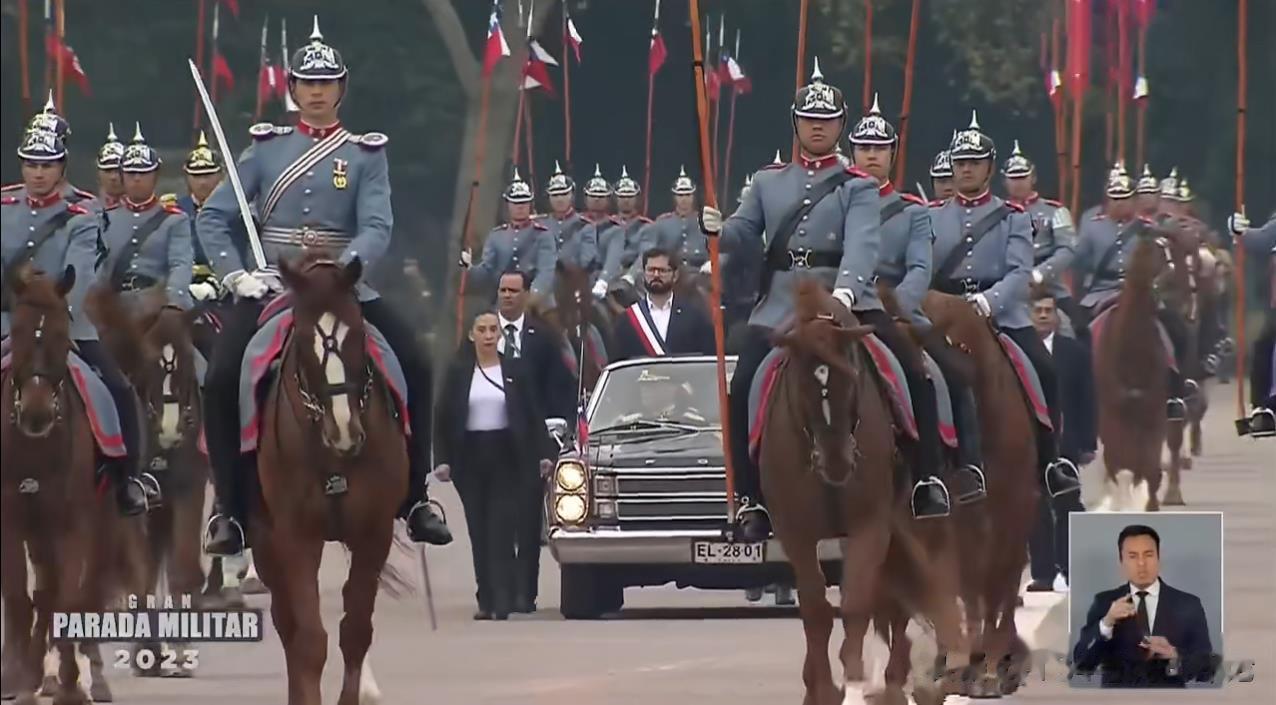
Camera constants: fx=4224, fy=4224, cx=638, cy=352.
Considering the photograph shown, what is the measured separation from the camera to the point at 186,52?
131ft

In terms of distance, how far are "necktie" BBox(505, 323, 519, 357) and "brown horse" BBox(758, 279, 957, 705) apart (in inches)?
260

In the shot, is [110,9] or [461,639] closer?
[461,639]

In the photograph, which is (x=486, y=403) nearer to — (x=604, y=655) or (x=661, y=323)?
(x=661, y=323)

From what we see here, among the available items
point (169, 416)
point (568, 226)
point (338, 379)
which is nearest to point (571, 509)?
point (169, 416)

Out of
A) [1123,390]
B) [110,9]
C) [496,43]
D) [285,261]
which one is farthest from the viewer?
[110,9]

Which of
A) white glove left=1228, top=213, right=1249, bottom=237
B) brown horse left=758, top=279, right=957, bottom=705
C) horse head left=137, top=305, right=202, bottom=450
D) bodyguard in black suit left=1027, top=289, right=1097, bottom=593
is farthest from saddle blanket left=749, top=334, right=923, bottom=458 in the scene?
bodyguard in black suit left=1027, top=289, right=1097, bottom=593

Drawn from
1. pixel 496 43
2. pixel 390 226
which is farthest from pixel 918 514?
pixel 496 43

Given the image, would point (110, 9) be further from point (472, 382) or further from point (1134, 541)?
point (1134, 541)

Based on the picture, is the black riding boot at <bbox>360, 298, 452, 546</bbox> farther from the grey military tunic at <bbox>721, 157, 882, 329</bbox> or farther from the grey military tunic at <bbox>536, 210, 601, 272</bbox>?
the grey military tunic at <bbox>536, 210, 601, 272</bbox>

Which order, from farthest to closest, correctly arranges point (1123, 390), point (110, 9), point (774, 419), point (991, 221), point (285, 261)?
1. point (110, 9)
2. point (1123, 390)
3. point (991, 221)
4. point (774, 419)
5. point (285, 261)

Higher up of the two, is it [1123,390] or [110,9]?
[110,9]

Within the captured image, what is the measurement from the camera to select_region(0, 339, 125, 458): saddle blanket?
15.9 meters

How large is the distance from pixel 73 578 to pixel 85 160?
2433 centimetres

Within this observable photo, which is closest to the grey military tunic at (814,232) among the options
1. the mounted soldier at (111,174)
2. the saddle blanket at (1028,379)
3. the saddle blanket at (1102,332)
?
the saddle blanket at (1028,379)
